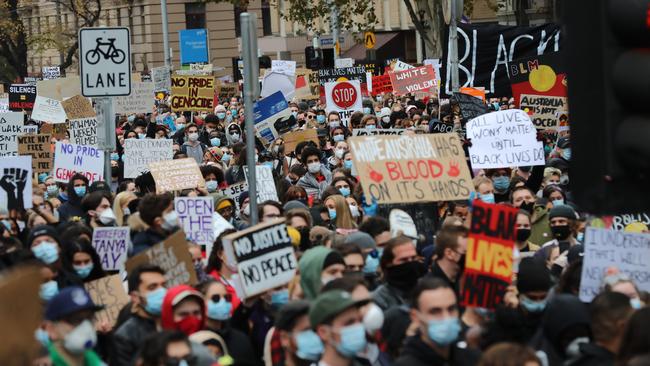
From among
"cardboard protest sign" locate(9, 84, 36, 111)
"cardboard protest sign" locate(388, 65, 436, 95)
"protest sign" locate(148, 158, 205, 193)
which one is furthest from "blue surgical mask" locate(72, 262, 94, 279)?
"cardboard protest sign" locate(9, 84, 36, 111)

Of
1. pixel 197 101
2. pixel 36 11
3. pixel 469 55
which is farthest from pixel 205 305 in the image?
pixel 36 11

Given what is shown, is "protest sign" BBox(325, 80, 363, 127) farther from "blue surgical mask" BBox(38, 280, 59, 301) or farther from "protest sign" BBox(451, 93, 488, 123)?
"blue surgical mask" BBox(38, 280, 59, 301)

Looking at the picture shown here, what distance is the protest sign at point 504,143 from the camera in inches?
558

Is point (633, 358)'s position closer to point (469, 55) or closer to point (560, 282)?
point (560, 282)

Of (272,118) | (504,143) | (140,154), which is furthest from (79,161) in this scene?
(272,118)

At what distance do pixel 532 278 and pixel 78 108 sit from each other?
14.1 meters

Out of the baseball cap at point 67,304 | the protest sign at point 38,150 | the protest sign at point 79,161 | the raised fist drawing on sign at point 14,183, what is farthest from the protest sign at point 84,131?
the baseball cap at point 67,304

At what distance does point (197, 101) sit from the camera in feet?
83.3

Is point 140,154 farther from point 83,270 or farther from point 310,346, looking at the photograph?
point 310,346

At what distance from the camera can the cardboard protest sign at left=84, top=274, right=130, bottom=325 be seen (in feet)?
29.3

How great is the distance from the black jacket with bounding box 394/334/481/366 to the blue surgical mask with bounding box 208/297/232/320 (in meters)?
1.41

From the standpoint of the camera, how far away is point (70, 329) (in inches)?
254

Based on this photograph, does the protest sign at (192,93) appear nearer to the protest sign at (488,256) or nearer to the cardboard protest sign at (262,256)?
the cardboard protest sign at (262,256)

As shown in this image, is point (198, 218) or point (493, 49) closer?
point (198, 218)
